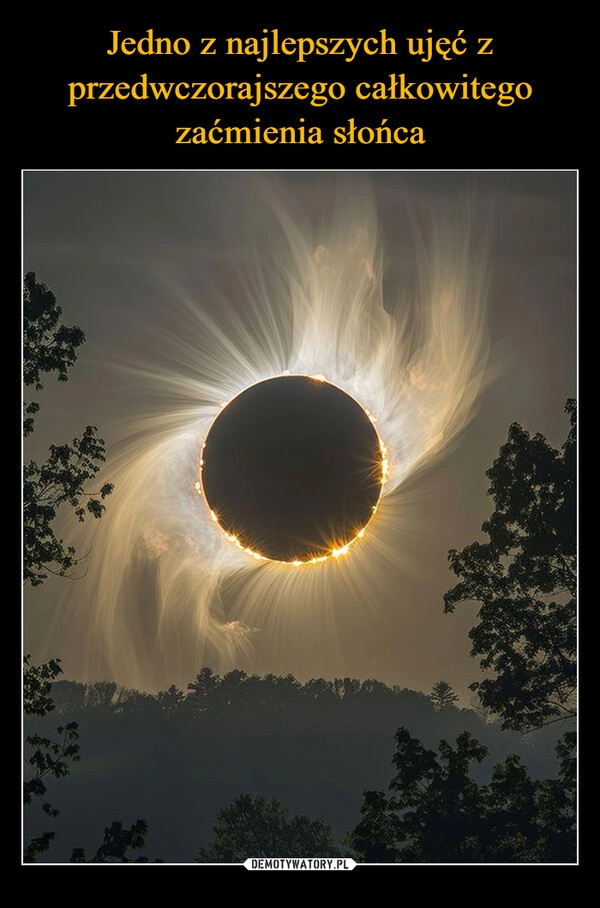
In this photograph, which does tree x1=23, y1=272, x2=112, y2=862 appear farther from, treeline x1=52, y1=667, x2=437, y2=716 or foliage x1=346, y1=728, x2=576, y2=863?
treeline x1=52, y1=667, x2=437, y2=716

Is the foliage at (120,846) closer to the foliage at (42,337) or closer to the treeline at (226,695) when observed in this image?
the foliage at (42,337)

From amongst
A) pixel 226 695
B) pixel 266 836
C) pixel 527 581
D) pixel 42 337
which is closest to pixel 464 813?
pixel 527 581

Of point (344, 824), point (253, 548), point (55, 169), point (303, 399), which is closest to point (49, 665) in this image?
point (253, 548)

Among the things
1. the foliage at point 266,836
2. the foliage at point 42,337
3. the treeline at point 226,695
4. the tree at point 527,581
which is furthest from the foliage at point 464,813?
the treeline at point 226,695

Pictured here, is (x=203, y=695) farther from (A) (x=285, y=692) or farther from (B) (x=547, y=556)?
(B) (x=547, y=556)

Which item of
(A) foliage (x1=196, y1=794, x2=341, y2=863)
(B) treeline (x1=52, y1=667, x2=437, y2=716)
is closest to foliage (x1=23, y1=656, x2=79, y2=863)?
(A) foliage (x1=196, y1=794, x2=341, y2=863)
